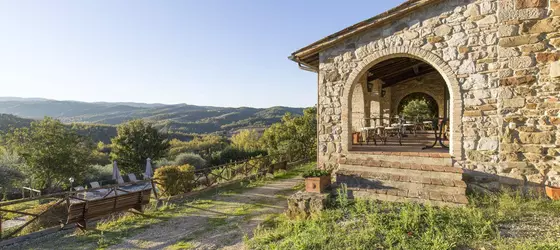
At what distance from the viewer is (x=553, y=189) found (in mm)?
4777

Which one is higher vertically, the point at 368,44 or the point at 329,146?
the point at 368,44

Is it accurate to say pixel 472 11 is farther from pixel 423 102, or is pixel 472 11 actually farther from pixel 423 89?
pixel 423 102

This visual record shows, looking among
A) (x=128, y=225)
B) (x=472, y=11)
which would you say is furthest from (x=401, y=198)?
(x=128, y=225)

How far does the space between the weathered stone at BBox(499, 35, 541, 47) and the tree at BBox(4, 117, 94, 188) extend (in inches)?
734

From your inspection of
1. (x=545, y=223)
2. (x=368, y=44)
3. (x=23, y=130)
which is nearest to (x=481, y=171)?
(x=545, y=223)

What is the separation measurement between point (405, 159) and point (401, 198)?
1223 mm

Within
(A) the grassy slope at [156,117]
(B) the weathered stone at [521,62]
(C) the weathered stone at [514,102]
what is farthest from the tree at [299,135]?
(A) the grassy slope at [156,117]

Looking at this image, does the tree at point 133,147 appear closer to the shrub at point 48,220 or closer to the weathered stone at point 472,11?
→ the shrub at point 48,220

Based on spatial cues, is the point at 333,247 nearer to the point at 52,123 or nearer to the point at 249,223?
the point at 249,223

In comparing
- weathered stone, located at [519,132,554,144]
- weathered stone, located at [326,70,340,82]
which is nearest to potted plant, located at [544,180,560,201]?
weathered stone, located at [519,132,554,144]

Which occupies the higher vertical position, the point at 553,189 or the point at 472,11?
the point at 472,11

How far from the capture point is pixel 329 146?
22.8 feet

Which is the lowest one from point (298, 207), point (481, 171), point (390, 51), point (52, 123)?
point (298, 207)

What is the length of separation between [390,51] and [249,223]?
16.0 ft
